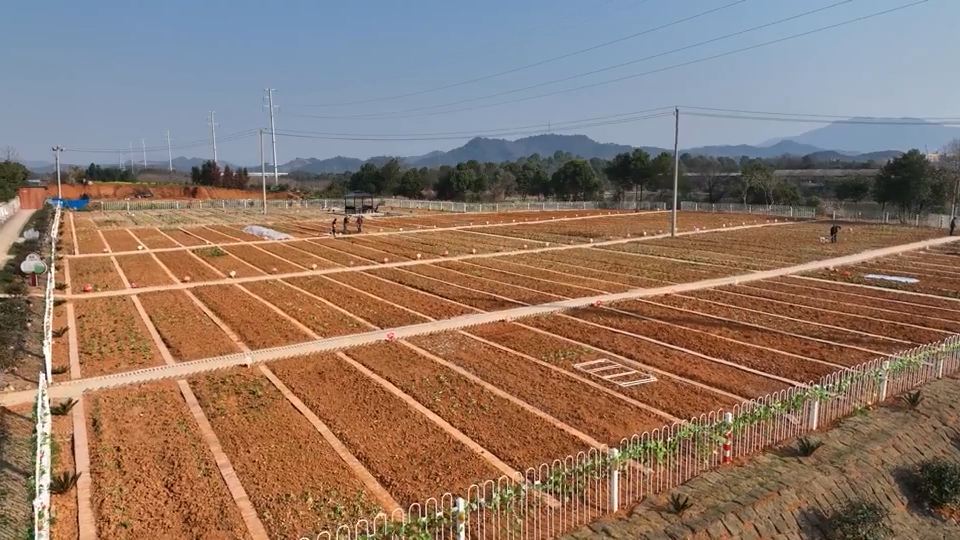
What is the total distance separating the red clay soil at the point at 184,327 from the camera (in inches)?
594

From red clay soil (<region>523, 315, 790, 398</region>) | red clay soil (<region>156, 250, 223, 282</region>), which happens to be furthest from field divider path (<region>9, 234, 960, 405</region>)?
red clay soil (<region>156, 250, 223, 282</region>)

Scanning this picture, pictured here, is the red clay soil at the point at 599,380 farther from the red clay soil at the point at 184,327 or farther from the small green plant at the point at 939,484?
the red clay soil at the point at 184,327

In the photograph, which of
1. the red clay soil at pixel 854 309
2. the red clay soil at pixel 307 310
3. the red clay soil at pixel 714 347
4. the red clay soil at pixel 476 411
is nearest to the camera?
the red clay soil at pixel 476 411

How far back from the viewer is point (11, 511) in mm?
7898

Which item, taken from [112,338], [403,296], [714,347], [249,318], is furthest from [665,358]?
[112,338]

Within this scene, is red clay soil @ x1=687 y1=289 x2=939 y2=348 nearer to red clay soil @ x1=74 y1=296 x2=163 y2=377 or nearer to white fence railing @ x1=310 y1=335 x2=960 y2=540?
white fence railing @ x1=310 y1=335 x2=960 y2=540

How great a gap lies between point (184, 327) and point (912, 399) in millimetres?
16857

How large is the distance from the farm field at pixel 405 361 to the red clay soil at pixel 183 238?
19.6 feet

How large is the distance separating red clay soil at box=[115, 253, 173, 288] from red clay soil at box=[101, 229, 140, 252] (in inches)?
134

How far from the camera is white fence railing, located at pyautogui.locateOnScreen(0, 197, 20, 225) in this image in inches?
1800

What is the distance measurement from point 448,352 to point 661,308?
8.07 metres

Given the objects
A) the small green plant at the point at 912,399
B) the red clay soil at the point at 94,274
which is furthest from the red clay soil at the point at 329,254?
the small green plant at the point at 912,399

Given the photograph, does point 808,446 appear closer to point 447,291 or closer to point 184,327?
point 447,291

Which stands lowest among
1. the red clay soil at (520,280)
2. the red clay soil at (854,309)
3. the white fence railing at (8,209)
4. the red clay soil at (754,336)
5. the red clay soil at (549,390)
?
the red clay soil at (549,390)
